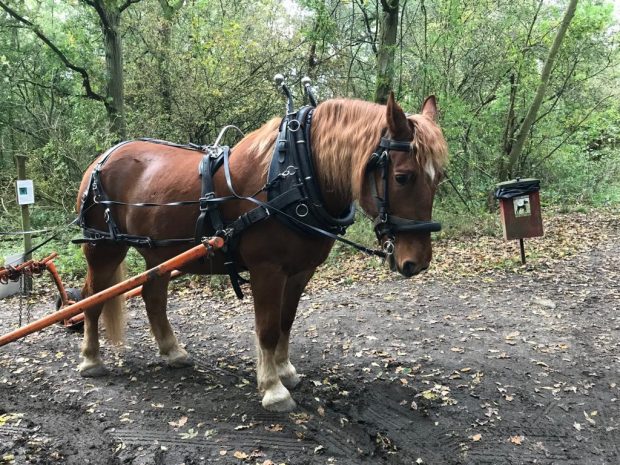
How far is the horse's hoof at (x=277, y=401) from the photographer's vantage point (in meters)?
3.15

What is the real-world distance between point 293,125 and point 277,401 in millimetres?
1865

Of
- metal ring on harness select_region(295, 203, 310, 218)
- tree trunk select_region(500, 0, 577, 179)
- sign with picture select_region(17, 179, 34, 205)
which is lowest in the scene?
metal ring on harness select_region(295, 203, 310, 218)

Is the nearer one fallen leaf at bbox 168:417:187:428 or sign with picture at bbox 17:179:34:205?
fallen leaf at bbox 168:417:187:428

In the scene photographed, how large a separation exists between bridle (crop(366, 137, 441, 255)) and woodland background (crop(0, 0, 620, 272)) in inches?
251

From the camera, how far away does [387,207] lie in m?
2.58


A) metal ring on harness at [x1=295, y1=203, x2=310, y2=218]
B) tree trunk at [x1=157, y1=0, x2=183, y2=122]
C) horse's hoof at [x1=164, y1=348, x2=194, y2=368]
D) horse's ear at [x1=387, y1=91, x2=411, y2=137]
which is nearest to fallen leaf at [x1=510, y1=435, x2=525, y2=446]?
metal ring on harness at [x1=295, y1=203, x2=310, y2=218]

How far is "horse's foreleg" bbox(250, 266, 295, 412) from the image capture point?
2.96m

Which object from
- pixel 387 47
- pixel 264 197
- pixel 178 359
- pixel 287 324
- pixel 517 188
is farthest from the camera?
pixel 387 47

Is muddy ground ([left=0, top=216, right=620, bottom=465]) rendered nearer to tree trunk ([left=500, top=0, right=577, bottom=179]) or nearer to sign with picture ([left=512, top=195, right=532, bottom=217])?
sign with picture ([left=512, top=195, right=532, bottom=217])

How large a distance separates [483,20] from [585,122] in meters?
4.65

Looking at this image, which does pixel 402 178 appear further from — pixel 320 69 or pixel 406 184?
pixel 320 69

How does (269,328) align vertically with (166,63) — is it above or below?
below

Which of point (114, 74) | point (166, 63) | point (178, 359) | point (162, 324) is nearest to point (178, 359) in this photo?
point (178, 359)

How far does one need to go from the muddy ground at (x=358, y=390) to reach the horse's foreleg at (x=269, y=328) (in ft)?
0.36
